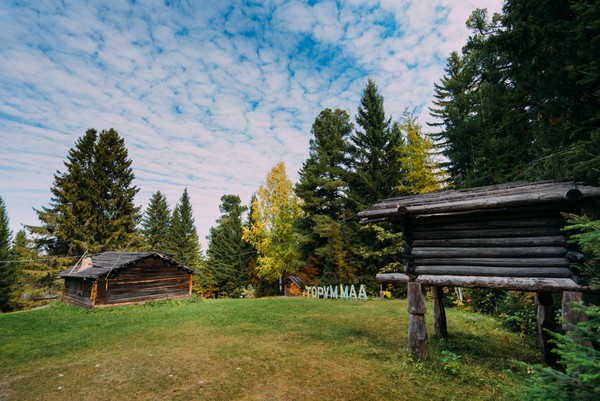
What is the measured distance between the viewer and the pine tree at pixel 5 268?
30.2 meters

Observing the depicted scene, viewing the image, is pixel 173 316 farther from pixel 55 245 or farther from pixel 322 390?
pixel 55 245

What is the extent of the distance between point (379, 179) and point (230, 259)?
25284 millimetres

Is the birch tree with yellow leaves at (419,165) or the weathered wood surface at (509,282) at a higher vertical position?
the birch tree with yellow leaves at (419,165)

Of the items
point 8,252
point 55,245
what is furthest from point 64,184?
point 8,252

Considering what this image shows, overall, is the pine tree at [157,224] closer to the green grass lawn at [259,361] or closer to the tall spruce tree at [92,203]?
the tall spruce tree at [92,203]

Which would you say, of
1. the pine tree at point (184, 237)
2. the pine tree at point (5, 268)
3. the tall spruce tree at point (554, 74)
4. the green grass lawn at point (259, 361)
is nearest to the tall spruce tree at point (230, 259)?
the pine tree at point (184, 237)

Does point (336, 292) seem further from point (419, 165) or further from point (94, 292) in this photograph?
point (94, 292)

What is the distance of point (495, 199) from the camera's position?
6.16 meters

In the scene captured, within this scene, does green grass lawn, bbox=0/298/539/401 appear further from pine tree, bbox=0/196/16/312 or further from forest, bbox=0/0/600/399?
pine tree, bbox=0/196/16/312

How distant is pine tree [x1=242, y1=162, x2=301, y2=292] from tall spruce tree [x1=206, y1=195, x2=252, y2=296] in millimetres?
8977

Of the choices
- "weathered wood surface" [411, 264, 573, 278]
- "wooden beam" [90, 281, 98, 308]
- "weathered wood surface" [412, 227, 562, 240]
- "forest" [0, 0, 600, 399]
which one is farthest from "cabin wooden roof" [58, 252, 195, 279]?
"weathered wood surface" [412, 227, 562, 240]

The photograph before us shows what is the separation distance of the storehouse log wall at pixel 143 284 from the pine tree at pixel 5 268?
822 inches

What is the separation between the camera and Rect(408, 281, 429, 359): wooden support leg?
728 centimetres

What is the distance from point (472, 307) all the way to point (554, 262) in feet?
35.1
